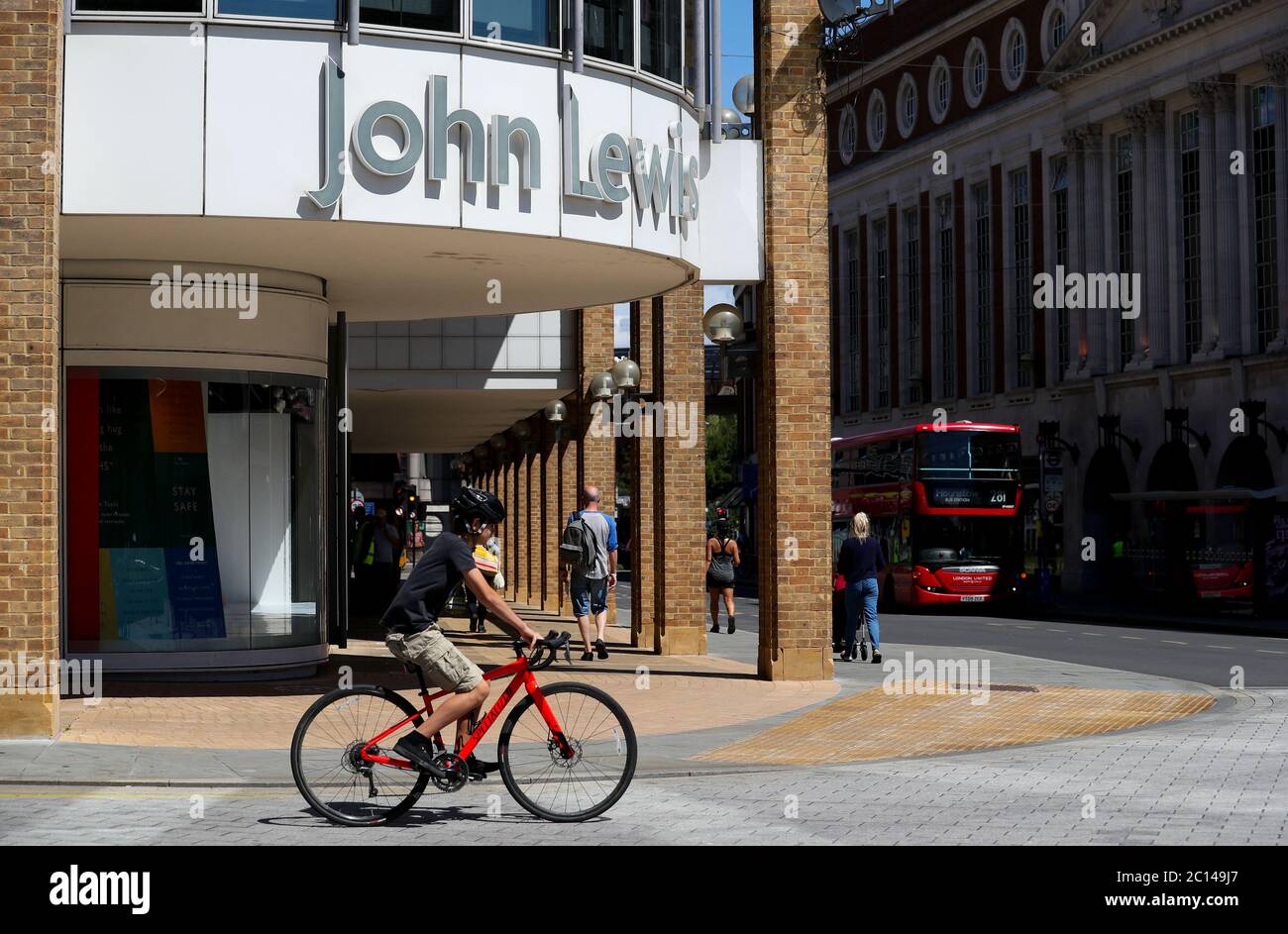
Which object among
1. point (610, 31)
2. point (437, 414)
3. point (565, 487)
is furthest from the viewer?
point (437, 414)

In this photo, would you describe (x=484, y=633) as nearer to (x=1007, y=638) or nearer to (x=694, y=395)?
(x=694, y=395)

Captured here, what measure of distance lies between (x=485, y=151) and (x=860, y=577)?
334 inches

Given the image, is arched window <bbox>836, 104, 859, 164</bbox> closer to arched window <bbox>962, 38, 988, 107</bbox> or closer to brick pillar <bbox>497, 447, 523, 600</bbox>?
arched window <bbox>962, 38, 988, 107</bbox>

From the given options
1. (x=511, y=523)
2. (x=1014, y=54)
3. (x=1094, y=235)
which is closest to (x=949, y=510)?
(x=511, y=523)

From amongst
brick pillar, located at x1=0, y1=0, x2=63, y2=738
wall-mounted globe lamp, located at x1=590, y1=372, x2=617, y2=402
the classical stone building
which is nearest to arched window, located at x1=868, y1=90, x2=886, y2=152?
the classical stone building

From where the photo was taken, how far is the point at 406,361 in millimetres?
27359

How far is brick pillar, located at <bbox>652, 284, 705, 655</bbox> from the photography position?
21828 millimetres

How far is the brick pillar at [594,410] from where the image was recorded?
2756 cm

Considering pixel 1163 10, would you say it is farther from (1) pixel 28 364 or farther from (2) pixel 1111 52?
(1) pixel 28 364

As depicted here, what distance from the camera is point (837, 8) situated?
17172 mm

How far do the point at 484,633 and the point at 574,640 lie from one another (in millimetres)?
2198

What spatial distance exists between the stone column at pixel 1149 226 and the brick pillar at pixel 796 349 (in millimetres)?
39013

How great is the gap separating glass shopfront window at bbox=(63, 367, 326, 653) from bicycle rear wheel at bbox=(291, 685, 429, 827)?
8.02m
